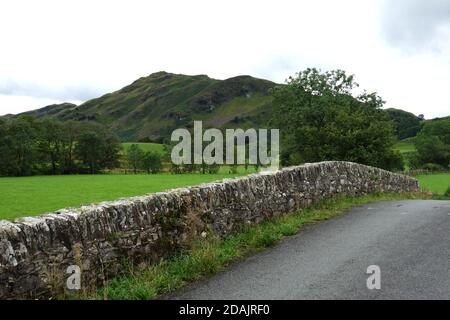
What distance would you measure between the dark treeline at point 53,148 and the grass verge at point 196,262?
242ft

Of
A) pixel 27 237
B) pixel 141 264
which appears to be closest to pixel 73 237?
pixel 27 237

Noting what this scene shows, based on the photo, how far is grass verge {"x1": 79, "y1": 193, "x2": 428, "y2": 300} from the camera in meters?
6.86

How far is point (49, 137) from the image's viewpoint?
3403 inches

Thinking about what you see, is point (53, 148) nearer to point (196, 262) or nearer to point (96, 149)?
point (96, 149)

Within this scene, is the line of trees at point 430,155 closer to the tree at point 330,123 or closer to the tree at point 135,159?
the tree at point 330,123

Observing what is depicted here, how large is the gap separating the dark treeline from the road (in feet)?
245

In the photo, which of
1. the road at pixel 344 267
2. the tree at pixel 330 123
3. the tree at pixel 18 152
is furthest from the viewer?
the tree at pixel 18 152

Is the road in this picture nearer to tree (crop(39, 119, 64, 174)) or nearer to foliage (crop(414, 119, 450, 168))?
tree (crop(39, 119, 64, 174))

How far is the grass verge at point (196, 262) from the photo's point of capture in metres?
6.86

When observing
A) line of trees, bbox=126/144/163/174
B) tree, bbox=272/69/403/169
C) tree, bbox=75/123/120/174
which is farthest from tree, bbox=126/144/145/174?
tree, bbox=272/69/403/169

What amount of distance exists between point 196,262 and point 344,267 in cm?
258

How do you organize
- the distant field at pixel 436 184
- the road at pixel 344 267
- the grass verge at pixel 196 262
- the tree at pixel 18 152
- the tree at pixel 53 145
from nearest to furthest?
the road at pixel 344 267 → the grass verge at pixel 196 262 → the distant field at pixel 436 184 → the tree at pixel 18 152 → the tree at pixel 53 145

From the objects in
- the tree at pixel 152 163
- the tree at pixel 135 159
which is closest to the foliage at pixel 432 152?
the tree at pixel 152 163

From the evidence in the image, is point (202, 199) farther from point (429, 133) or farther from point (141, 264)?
point (429, 133)
